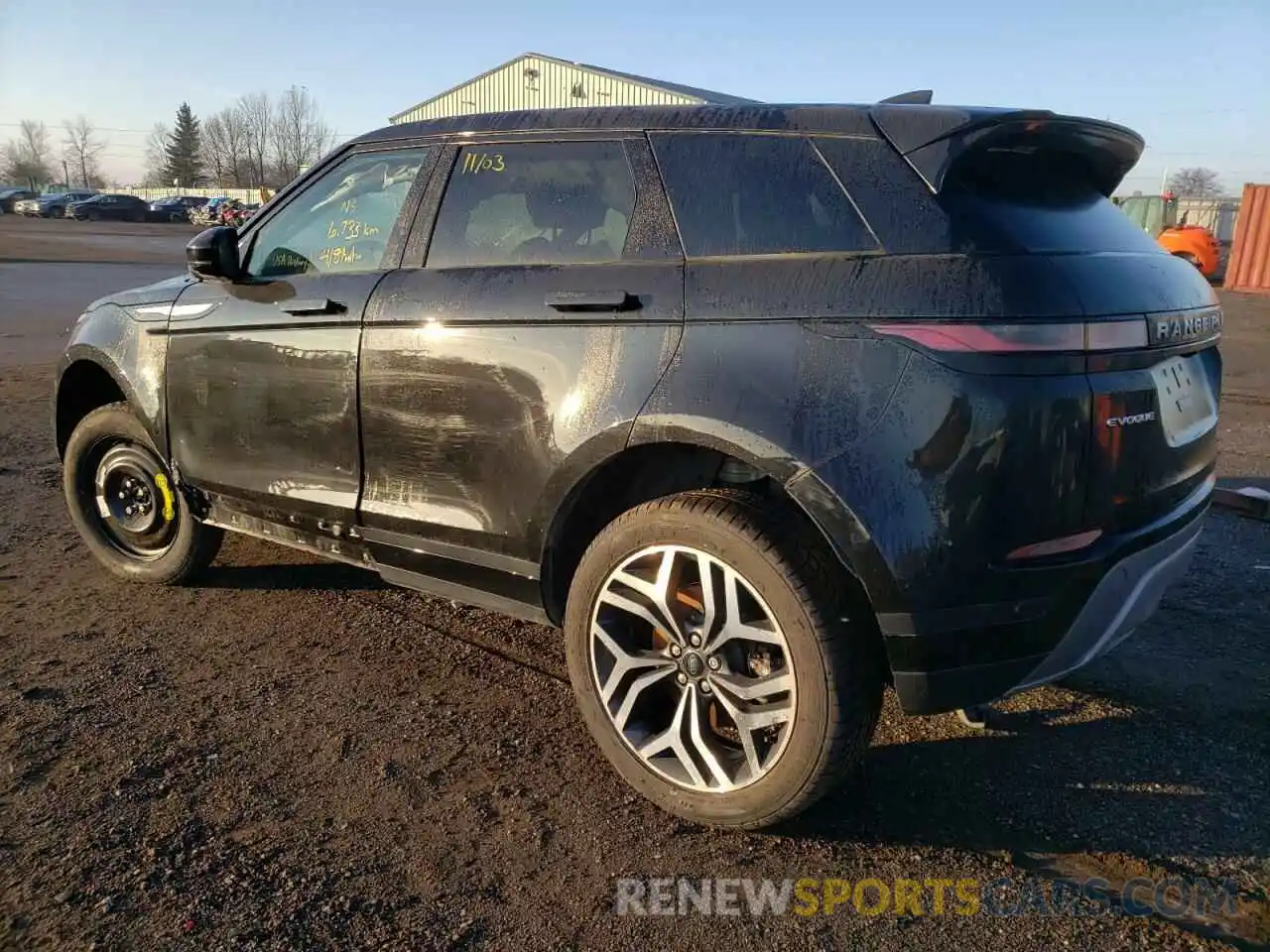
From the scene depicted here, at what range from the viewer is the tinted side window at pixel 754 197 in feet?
8.23

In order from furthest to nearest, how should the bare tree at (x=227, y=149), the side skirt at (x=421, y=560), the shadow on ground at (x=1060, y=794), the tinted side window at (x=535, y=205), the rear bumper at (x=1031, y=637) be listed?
the bare tree at (x=227, y=149), the side skirt at (x=421, y=560), the tinted side window at (x=535, y=205), the shadow on ground at (x=1060, y=794), the rear bumper at (x=1031, y=637)

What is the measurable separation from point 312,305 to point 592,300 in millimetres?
1220

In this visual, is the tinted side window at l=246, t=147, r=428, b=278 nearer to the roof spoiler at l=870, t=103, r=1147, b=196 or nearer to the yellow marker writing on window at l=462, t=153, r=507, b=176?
the yellow marker writing on window at l=462, t=153, r=507, b=176

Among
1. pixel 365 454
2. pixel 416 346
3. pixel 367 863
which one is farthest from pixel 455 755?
pixel 416 346

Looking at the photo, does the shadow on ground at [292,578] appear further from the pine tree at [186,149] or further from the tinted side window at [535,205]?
the pine tree at [186,149]

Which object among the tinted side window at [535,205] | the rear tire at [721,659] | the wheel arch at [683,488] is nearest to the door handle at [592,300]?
the tinted side window at [535,205]

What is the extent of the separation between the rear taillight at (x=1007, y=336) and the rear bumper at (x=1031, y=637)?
533mm

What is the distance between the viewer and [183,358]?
384 centimetres

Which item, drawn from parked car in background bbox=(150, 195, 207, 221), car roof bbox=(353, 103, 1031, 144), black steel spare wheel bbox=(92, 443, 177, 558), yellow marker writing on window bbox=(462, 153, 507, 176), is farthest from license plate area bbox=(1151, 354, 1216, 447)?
parked car in background bbox=(150, 195, 207, 221)

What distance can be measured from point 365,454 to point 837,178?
1.80 m

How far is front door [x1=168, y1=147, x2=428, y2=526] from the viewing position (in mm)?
3344

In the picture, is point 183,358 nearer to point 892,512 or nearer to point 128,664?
point 128,664

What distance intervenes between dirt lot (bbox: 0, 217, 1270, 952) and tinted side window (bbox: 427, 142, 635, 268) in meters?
1.54

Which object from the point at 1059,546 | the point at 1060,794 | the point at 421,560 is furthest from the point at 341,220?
the point at 1060,794
